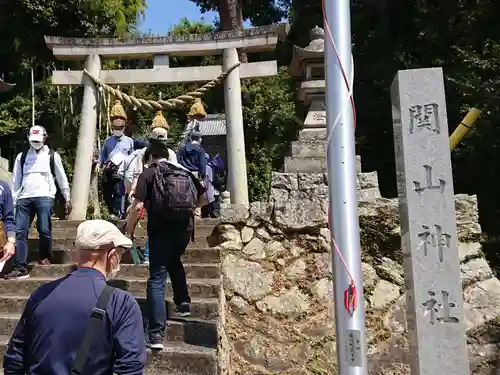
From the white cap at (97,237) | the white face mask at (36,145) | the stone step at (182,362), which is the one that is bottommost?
the stone step at (182,362)

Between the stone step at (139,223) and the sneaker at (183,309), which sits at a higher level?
the stone step at (139,223)

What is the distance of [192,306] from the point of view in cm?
460

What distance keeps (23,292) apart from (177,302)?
65.8 inches

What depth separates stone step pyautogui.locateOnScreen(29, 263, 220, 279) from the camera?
5.26 metres

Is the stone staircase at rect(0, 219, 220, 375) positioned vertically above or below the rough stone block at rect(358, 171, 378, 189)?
below

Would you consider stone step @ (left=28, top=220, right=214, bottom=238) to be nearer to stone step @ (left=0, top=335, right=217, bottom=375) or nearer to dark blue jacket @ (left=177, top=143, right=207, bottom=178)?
dark blue jacket @ (left=177, top=143, right=207, bottom=178)

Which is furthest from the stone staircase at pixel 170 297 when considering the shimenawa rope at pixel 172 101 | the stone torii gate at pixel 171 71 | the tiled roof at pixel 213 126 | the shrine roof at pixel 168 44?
the tiled roof at pixel 213 126

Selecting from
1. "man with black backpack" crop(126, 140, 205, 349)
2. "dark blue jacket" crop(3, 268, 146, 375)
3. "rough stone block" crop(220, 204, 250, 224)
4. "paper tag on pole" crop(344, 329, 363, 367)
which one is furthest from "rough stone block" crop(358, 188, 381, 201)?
"dark blue jacket" crop(3, 268, 146, 375)

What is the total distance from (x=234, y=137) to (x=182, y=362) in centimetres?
491

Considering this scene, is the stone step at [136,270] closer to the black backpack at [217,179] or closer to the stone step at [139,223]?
the stone step at [139,223]

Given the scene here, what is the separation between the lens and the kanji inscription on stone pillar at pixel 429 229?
3.01 metres

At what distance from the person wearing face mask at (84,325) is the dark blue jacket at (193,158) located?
15.8ft

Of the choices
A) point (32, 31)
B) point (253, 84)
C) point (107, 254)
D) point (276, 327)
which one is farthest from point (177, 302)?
point (32, 31)

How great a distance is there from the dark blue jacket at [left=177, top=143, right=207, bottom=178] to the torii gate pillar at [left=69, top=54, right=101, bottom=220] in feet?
6.86
